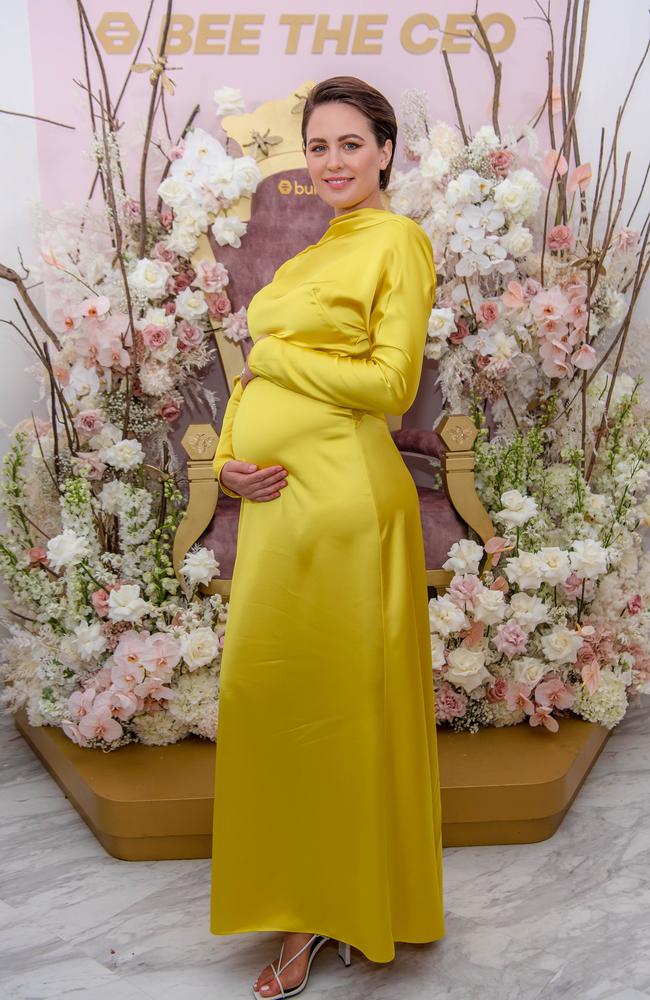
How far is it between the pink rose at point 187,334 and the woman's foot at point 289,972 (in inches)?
73.3

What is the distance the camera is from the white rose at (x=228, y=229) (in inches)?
122

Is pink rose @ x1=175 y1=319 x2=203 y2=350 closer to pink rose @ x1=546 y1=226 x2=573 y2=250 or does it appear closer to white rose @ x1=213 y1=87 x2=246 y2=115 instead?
white rose @ x1=213 y1=87 x2=246 y2=115

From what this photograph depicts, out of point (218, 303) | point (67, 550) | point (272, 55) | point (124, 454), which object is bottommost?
point (67, 550)

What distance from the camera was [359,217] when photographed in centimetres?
168

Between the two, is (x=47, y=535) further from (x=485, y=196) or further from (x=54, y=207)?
(x=485, y=196)

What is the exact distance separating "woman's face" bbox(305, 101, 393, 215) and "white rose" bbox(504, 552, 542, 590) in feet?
4.37

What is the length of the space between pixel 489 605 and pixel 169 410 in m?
1.23

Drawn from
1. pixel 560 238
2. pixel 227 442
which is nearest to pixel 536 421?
pixel 560 238

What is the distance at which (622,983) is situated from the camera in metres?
1.87

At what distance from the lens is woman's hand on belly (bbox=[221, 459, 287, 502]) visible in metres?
1.68

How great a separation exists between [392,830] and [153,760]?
41.7 inches

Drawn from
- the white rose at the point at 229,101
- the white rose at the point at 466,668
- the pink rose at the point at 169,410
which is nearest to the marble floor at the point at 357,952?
the white rose at the point at 466,668

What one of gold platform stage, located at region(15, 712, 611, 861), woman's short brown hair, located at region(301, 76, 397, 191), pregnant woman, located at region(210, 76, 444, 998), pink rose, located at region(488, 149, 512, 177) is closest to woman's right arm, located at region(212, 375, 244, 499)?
pregnant woman, located at region(210, 76, 444, 998)

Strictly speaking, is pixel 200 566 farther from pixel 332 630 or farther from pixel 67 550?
pixel 332 630
